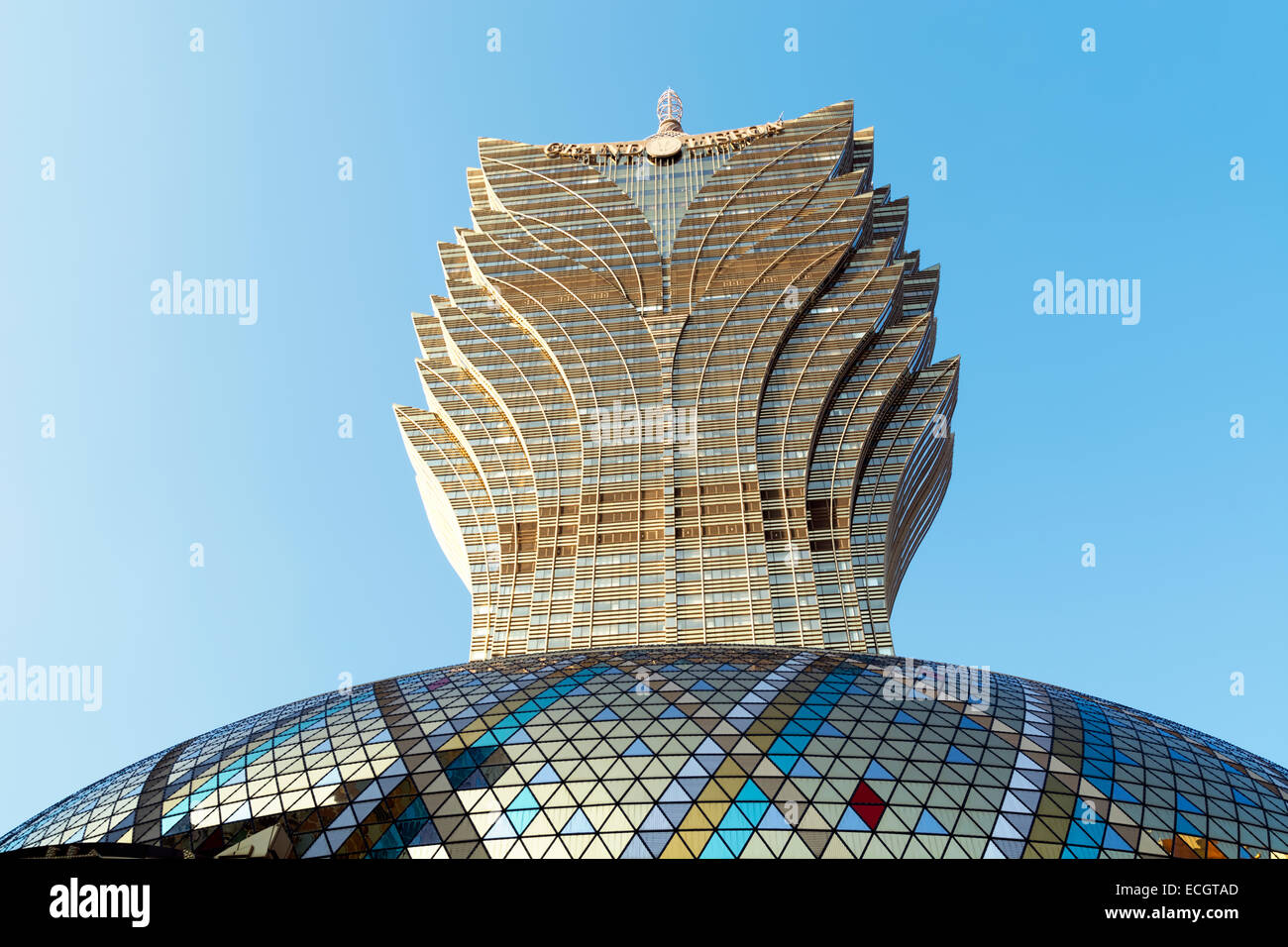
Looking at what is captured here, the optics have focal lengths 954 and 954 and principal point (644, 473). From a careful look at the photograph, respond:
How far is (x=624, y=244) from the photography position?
341 feet

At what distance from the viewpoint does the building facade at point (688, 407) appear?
87188 mm

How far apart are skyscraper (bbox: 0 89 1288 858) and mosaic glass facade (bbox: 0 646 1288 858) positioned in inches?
4.9

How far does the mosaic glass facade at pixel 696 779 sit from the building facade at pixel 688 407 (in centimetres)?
4929

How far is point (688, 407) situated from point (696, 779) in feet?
230

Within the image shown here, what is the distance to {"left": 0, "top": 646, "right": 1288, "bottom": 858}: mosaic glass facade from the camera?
24.6 m

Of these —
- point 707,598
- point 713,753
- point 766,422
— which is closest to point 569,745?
point 713,753

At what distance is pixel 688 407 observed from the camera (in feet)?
311
